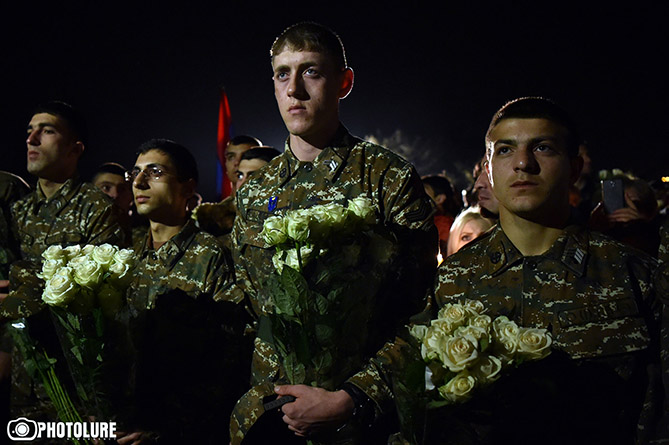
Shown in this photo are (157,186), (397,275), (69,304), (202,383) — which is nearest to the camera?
(397,275)

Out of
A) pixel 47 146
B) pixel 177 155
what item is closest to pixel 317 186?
pixel 177 155

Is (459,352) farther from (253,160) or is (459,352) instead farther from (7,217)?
(7,217)

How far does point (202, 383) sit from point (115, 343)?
0.83 meters

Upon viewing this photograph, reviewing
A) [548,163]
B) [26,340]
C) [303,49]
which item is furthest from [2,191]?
[548,163]

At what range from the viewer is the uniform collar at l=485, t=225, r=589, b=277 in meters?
2.19

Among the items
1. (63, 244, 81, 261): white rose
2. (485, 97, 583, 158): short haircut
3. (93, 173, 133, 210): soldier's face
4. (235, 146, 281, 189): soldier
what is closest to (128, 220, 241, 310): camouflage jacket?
(63, 244, 81, 261): white rose

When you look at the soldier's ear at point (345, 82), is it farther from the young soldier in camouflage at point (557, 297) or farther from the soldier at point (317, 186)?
the young soldier in camouflage at point (557, 297)

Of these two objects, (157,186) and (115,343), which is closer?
(115,343)

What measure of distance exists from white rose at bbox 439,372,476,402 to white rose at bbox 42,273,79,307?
5.25 ft

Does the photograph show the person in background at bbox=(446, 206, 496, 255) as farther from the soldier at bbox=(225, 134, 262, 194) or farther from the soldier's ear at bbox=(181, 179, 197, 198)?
the soldier at bbox=(225, 134, 262, 194)

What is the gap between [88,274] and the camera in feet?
7.78

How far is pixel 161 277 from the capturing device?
3.29 metres

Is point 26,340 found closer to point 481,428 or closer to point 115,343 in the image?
point 115,343

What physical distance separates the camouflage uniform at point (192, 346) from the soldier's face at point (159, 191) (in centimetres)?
49
